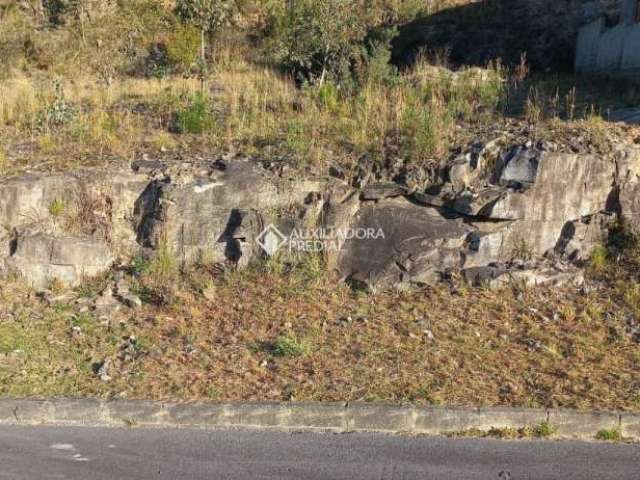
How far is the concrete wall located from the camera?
1082 centimetres

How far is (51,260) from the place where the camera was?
765cm

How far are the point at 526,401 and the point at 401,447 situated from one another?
124 centimetres

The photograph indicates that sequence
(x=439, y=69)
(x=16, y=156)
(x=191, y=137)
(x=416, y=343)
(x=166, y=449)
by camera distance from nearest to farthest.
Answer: (x=166, y=449) < (x=416, y=343) < (x=16, y=156) < (x=191, y=137) < (x=439, y=69)

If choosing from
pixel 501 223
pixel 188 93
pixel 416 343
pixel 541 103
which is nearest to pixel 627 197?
pixel 501 223

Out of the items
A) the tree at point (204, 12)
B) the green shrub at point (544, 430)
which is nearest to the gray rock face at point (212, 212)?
the green shrub at point (544, 430)

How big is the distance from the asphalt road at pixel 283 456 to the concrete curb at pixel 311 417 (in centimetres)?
15

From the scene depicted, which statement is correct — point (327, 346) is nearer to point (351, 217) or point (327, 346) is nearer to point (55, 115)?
point (351, 217)

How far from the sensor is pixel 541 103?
32.0 feet

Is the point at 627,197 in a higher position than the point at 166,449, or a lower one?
higher

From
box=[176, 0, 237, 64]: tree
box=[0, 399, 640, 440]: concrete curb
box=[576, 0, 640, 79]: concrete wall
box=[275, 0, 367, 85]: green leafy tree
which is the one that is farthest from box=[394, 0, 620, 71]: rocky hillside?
box=[0, 399, 640, 440]: concrete curb

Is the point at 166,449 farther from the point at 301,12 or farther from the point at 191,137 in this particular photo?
the point at 301,12

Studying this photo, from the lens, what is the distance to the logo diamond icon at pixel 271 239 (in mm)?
7773

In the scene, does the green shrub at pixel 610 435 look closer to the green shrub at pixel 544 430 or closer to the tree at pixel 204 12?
the green shrub at pixel 544 430

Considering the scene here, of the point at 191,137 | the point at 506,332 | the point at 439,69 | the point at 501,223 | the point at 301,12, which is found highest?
the point at 301,12
